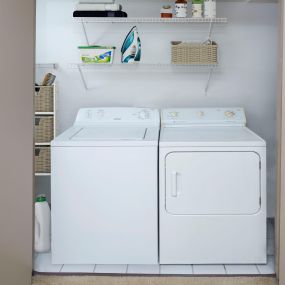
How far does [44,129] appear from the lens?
3.80m

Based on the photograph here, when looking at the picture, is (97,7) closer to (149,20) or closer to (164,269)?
(149,20)

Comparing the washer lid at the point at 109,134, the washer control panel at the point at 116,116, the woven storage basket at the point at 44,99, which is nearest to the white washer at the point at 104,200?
the washer lid at the point at 109,134

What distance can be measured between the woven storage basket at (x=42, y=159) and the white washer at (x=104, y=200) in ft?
2.44

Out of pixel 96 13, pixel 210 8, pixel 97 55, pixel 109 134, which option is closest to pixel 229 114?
pixel 210 8

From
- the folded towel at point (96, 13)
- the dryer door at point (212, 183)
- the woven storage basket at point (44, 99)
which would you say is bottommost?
the dryer door at point (212, 183)

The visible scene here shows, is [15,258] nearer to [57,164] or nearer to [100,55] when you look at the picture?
[57,164]

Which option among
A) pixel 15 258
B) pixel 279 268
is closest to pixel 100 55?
pixel 15 258

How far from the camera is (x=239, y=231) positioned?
3049 millimetres

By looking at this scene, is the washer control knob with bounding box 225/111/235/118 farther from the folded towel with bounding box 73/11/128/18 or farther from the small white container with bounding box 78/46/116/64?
the folded towel with bounding box 73/11/128/18

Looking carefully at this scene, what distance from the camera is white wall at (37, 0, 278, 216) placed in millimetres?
3906

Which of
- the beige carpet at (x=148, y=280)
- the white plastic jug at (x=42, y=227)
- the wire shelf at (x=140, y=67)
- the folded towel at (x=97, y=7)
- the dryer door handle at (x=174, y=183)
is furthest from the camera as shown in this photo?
the wire shelf at (x=140, y=67)

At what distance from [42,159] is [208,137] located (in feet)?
4.60

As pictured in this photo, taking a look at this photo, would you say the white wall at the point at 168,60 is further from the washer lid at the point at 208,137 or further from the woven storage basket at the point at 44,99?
the washer lid at the point at 208,137

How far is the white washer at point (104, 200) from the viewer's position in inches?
119
